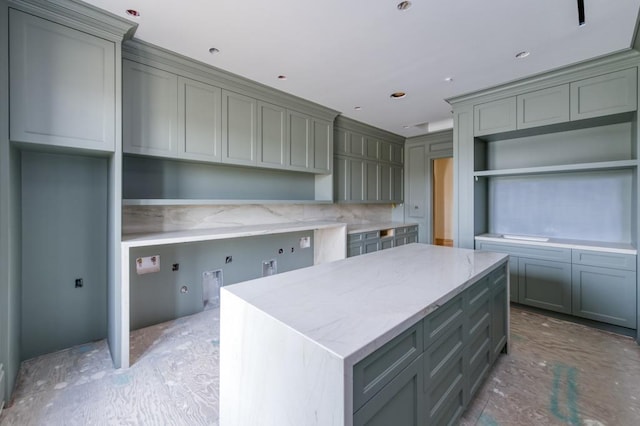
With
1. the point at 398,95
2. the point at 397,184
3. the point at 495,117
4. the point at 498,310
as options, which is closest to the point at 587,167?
the point at 495,117

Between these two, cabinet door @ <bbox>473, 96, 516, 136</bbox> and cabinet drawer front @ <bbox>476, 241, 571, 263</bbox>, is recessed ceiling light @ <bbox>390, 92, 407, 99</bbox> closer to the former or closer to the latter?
cabinet door @ <bbox>473, 96, 516, 136</bbox>

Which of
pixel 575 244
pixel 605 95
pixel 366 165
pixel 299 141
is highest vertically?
pixel 605 95

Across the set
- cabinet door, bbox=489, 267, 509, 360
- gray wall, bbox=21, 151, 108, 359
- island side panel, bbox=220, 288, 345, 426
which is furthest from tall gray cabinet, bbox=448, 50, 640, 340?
gray wall, bbox=21, 151, 108, 359

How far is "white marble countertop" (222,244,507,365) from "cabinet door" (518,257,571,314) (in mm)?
1555

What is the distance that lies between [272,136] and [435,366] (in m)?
2.90

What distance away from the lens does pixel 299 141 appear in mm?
3689

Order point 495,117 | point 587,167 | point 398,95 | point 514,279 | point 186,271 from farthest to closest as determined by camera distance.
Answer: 1. point 398,95
2. point 495,117
3. point 514,279
4. point 186,271
5. point 587,167

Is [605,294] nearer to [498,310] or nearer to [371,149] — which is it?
[498,310]

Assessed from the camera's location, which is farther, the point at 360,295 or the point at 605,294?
the point at 605,294

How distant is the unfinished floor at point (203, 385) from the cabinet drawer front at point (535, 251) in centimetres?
77

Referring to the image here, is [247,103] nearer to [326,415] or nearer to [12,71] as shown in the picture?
[12,71]

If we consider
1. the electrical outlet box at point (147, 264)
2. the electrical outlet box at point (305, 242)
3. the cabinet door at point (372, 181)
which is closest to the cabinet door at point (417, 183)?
the cabinet door at point (372, 181)

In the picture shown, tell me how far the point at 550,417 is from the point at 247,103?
11.7 feet

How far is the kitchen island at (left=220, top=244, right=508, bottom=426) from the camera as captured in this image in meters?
0.84
